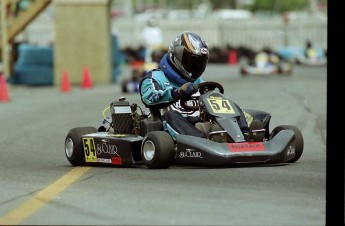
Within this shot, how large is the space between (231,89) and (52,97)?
14.8 ft


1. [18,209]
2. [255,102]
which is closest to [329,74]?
[18,209]

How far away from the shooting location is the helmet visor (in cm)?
1208

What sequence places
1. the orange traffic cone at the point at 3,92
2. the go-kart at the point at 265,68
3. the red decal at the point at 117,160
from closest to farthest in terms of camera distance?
the red decal at the point at 117,160
the orange traffic cone at the point at 3,92
the go-kart at the point at 265,68

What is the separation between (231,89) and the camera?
2853cm

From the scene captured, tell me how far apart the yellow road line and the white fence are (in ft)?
175

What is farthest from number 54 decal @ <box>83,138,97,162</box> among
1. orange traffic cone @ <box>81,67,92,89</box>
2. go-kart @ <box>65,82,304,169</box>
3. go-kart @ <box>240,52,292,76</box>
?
go-kart @ <box>240,52,292,76</box>

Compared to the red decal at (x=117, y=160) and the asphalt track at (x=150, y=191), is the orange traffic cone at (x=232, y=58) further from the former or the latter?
the red decal at (x=117, y=160)

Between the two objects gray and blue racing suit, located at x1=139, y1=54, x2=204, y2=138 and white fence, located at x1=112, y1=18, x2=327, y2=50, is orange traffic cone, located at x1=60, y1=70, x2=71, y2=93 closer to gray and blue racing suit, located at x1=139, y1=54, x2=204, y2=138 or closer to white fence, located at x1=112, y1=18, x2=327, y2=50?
gray and blue racing suit, located at x1=139, y1=54, x2=204, y2=138

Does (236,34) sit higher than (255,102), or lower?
lower

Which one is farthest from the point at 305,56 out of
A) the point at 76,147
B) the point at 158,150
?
the point at 158,150

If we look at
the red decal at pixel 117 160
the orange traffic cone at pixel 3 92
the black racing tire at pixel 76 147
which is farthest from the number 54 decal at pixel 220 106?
the orange traffic cone at pixel 3 92

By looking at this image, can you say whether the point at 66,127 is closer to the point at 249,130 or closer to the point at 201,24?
the point at 249,130

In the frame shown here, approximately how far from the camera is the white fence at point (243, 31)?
65375 millimetres

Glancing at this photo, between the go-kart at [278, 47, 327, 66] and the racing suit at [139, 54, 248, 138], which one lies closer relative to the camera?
the racing suit at [139, 54, 248, 138]
